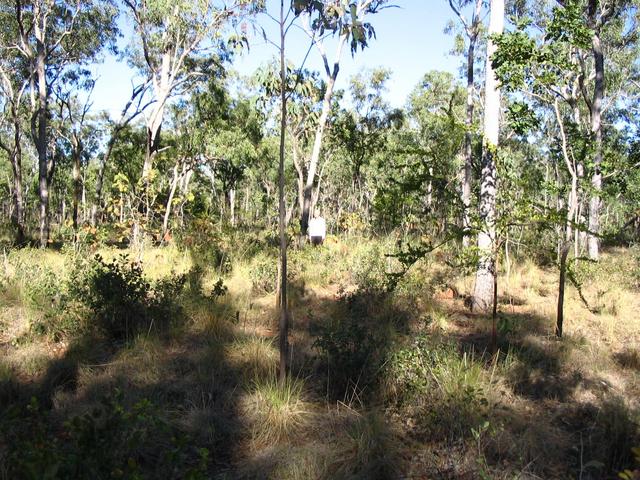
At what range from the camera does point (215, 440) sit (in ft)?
10.8

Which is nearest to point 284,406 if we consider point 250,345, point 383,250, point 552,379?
point 250,345

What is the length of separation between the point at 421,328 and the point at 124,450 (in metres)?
3.69

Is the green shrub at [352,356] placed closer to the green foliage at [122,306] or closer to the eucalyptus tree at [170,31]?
the green foliage at [122,306]

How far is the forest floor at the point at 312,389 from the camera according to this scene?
2.82m

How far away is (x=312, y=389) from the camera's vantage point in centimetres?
391

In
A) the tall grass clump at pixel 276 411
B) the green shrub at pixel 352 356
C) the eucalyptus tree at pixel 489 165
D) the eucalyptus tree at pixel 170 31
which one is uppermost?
the eucalyptus tree at pixel 170 31

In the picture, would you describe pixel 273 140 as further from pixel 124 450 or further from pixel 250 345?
pixel 124 450

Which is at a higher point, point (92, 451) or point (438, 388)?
point (92, 451)

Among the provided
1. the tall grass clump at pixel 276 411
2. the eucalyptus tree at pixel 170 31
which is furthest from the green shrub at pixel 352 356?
the eucalyptus tree at pixel 170 31

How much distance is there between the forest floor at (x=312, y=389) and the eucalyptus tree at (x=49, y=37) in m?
9.38

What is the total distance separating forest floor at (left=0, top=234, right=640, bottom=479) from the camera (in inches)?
111

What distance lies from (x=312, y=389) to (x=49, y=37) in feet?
64.2

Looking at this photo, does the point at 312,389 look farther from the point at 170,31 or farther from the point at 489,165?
the point at 170,31

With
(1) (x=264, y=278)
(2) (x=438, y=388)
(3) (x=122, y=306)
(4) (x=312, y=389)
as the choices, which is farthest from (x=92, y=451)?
(1) (x=264, y=278)
